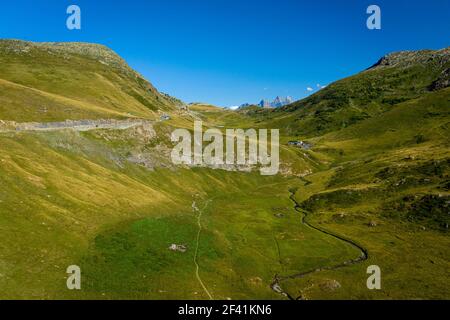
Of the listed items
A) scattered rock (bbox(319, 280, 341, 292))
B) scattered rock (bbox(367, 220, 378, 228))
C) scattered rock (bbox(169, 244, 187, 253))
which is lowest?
scattered rock (bbox(319, 280, 341, 292))

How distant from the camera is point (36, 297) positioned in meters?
54.5

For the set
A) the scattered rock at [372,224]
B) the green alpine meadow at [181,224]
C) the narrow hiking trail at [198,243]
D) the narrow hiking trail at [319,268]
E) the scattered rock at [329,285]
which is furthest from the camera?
the scattered rock at [372,224]

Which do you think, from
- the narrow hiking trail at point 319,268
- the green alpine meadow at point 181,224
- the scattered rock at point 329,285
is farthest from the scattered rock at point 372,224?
the scattered rock at point 329,285

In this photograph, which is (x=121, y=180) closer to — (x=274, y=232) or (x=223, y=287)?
Result: (x=274, y=232)

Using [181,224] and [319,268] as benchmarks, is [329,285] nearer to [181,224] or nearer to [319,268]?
[319,268]

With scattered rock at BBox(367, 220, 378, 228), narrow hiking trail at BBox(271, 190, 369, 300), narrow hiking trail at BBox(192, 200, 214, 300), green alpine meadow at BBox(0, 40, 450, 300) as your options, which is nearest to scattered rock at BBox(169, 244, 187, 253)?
green alpine meadow at BBox(0, 40, 450, 300)

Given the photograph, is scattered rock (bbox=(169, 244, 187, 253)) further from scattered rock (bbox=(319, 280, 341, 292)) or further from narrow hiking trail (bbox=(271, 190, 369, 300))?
scattered rock (bbox=(319, 280, 341, 292))

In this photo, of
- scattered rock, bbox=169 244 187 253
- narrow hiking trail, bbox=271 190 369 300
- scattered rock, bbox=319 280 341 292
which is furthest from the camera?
scattered rock, bbox=169 244 187 253

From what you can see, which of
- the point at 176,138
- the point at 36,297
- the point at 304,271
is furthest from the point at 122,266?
the point at 176,138

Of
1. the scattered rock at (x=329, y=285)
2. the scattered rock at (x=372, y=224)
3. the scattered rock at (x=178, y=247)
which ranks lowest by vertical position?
the scattered rock at (x=329, y=285)

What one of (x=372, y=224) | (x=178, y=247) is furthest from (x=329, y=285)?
(x=372, y=224)

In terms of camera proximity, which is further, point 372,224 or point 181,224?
point 372,224

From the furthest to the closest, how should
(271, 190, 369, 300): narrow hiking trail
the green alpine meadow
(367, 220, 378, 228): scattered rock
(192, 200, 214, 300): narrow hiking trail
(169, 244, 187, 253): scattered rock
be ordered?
(367, 220, 378, 228): scattered rock, (169, 244, 187, 253): scattered rock, (271, 190, 369, 300): narrow hiking trail, (192, 200, 214, 300): narrow hiking trail, the green alpine meadow

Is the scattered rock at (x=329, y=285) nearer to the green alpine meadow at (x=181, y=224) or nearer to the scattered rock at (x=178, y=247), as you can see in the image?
the green alpine meadow at (x=181, y=224)
